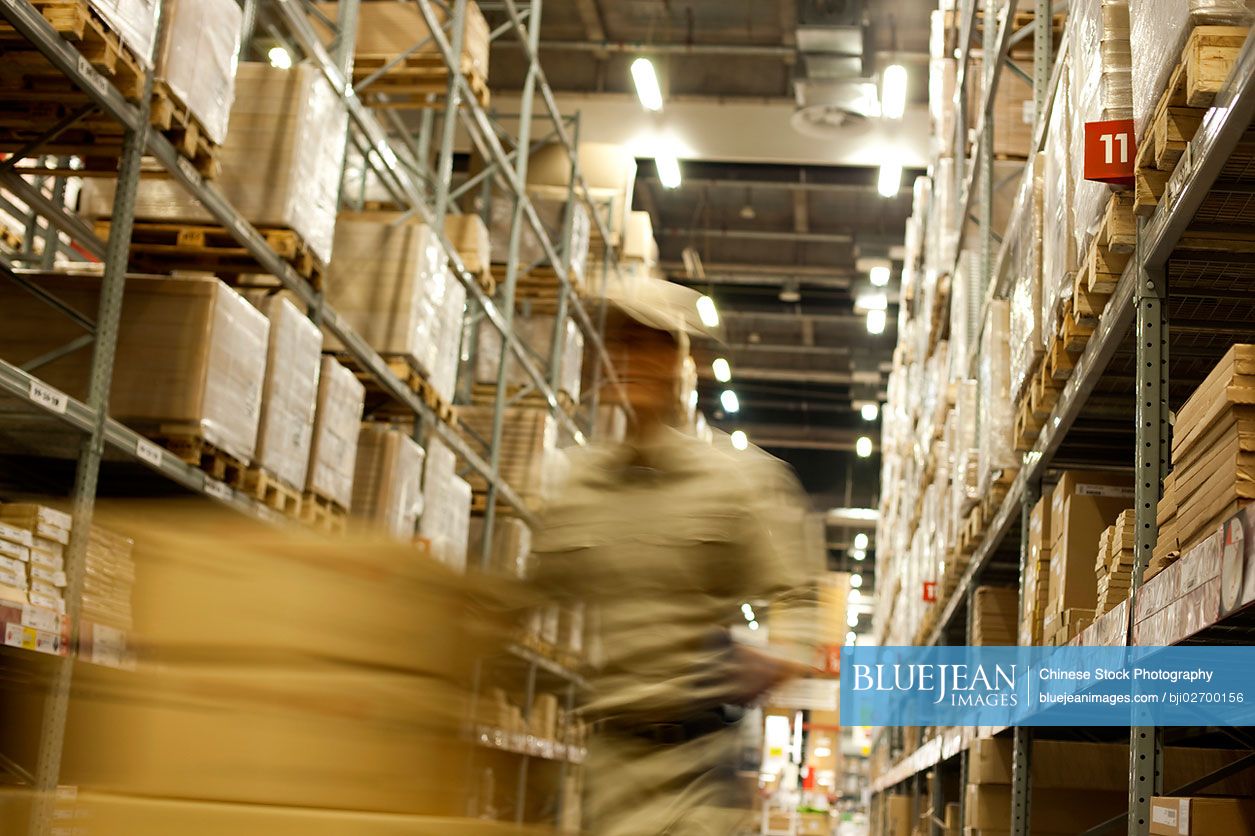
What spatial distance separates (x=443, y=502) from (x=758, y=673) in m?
6.91

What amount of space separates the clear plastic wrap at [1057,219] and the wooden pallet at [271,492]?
3653 millimetres

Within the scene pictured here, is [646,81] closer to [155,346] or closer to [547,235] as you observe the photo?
[547,235]

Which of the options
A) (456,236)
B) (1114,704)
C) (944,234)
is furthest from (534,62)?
(1114,704)

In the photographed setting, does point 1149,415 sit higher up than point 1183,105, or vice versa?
point 1183,105

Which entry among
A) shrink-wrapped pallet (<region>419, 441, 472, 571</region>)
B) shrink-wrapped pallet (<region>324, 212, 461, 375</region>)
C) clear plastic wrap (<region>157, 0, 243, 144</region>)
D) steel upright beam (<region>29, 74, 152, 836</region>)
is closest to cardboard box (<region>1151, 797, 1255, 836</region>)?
steel upright beam (<region>29, 74, 152, 836</region>)

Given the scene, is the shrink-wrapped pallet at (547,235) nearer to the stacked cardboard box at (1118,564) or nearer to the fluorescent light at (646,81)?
the fluorescent light at (646,81)

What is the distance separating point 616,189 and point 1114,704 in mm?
11916

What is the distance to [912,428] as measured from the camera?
1322cm

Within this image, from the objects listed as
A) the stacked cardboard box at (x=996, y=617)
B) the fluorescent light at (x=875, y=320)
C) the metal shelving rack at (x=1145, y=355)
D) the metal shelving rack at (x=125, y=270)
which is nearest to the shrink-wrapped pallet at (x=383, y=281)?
the metal shelving rack at (x=125, y=270)

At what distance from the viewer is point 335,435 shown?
25.1 ft

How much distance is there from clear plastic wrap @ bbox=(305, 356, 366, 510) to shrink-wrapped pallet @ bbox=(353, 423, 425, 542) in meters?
0.51

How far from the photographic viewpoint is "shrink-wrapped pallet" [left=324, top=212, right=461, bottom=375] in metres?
8.66

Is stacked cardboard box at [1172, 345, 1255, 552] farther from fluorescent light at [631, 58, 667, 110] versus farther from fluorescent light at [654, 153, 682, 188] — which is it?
fluorescent light at [654, 153, 682, 188]

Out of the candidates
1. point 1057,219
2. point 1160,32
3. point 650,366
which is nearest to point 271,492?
point 1057,219
